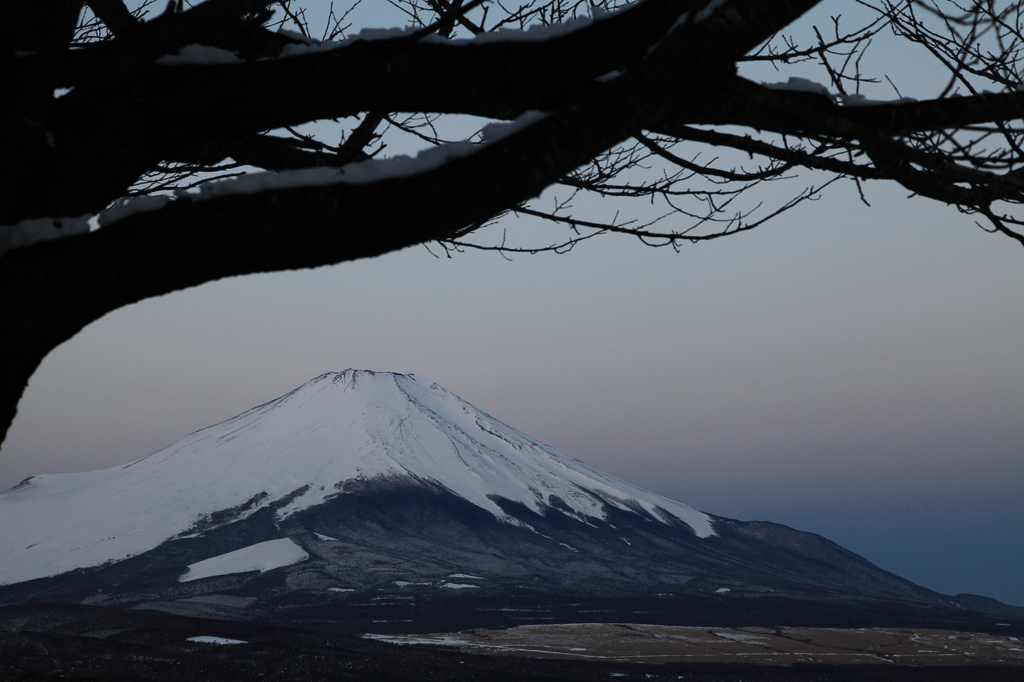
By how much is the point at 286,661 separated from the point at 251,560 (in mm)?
33502

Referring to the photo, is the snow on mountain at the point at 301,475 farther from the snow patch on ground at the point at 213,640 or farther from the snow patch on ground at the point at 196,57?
the snow patch on ground at the point at 196,57

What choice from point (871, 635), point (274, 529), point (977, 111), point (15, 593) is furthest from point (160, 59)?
point (274, 529)

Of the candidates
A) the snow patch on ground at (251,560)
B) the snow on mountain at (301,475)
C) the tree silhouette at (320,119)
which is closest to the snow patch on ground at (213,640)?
the tree silhouette at (320,119)

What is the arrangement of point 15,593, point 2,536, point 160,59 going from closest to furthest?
1. point 160,59
2. point 15,593
3. point 2,536

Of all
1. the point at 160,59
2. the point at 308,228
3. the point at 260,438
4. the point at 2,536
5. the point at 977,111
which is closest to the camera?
the point at 308,228

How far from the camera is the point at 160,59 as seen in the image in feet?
7.81

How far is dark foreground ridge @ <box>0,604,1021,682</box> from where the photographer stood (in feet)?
55.1

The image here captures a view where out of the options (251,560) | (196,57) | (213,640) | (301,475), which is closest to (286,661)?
(213,640)

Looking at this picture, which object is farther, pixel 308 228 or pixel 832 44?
pixel 832 44

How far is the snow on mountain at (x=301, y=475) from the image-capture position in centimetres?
5812

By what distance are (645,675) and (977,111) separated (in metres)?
20.3

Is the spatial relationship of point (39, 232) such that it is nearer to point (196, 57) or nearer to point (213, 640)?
point (196, 57)

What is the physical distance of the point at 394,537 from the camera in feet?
188

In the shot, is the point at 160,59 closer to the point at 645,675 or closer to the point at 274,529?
the point at 645,675
